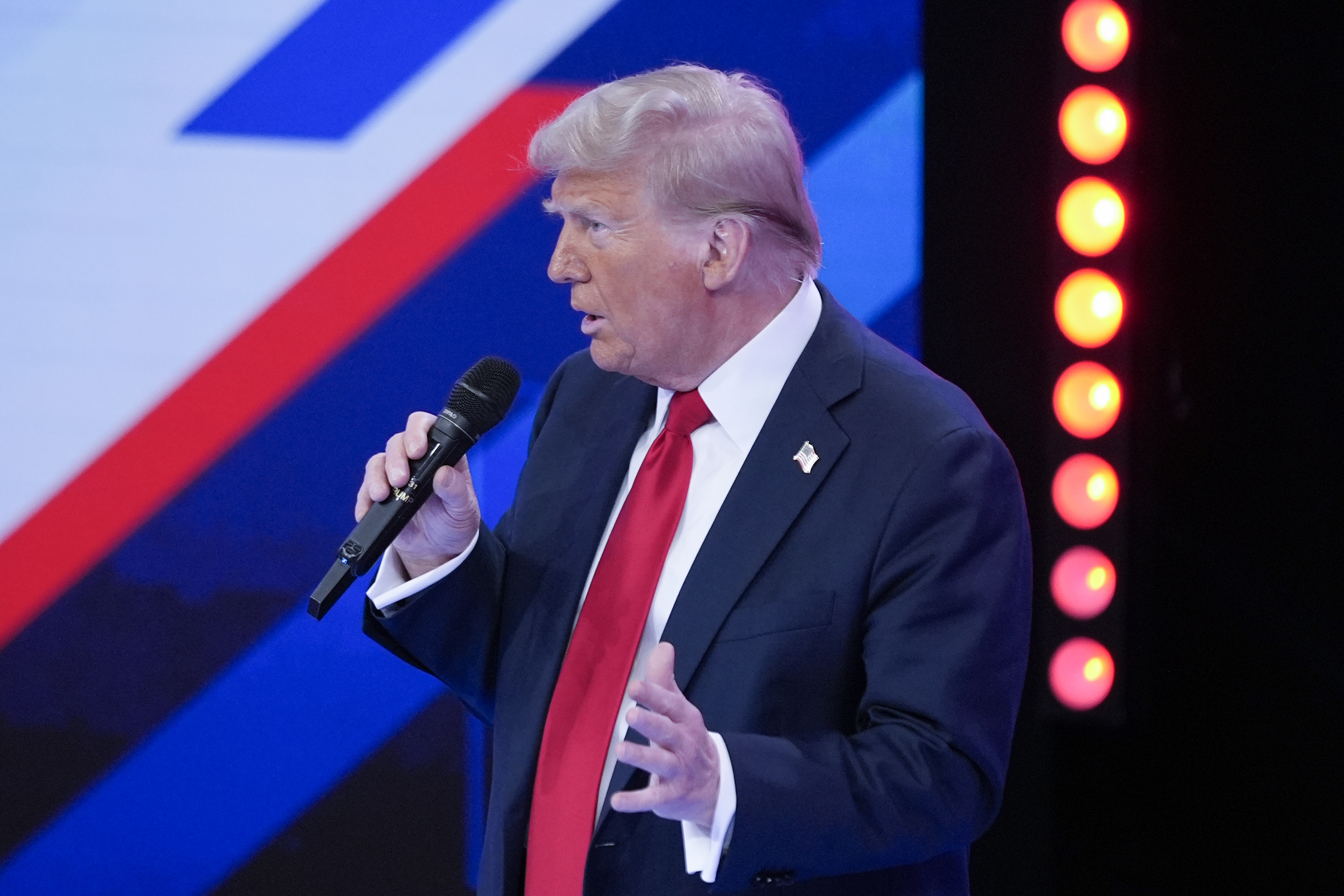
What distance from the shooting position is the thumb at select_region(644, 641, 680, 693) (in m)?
1.12

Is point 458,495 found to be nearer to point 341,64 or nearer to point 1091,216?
point 1091,216

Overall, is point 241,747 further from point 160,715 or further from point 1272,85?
point 1272,85

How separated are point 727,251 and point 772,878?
0.69 meters

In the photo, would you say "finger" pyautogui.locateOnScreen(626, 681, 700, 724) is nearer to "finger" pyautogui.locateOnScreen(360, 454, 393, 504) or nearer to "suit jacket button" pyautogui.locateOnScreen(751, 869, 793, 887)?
"suit jacket button" pyautogui.locateOnScreen(751, 869, 793, 887)

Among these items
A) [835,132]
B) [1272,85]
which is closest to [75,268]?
[835,132]

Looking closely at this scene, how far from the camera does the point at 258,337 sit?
2551mm

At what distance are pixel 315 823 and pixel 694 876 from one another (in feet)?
4.96

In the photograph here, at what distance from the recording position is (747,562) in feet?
4.48

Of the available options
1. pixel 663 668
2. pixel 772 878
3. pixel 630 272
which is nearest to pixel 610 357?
pixel 630 272

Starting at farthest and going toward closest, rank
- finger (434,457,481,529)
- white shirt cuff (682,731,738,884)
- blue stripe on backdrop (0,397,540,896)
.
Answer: blue stripe on backdrop (0,397,540,896) → finger (434,457,481,529) → white shirt cuff (682,731,738,884)

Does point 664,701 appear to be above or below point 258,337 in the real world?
below

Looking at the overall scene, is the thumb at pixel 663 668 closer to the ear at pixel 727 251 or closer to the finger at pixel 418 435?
the finger at pixel 418 435

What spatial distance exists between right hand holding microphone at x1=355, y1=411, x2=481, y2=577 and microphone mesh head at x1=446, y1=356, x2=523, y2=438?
1.5 inches

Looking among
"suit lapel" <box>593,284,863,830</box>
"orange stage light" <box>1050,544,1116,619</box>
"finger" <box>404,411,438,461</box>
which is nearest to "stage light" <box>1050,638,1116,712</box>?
"orange stage light" <box>1050,544,1116,619</box>
